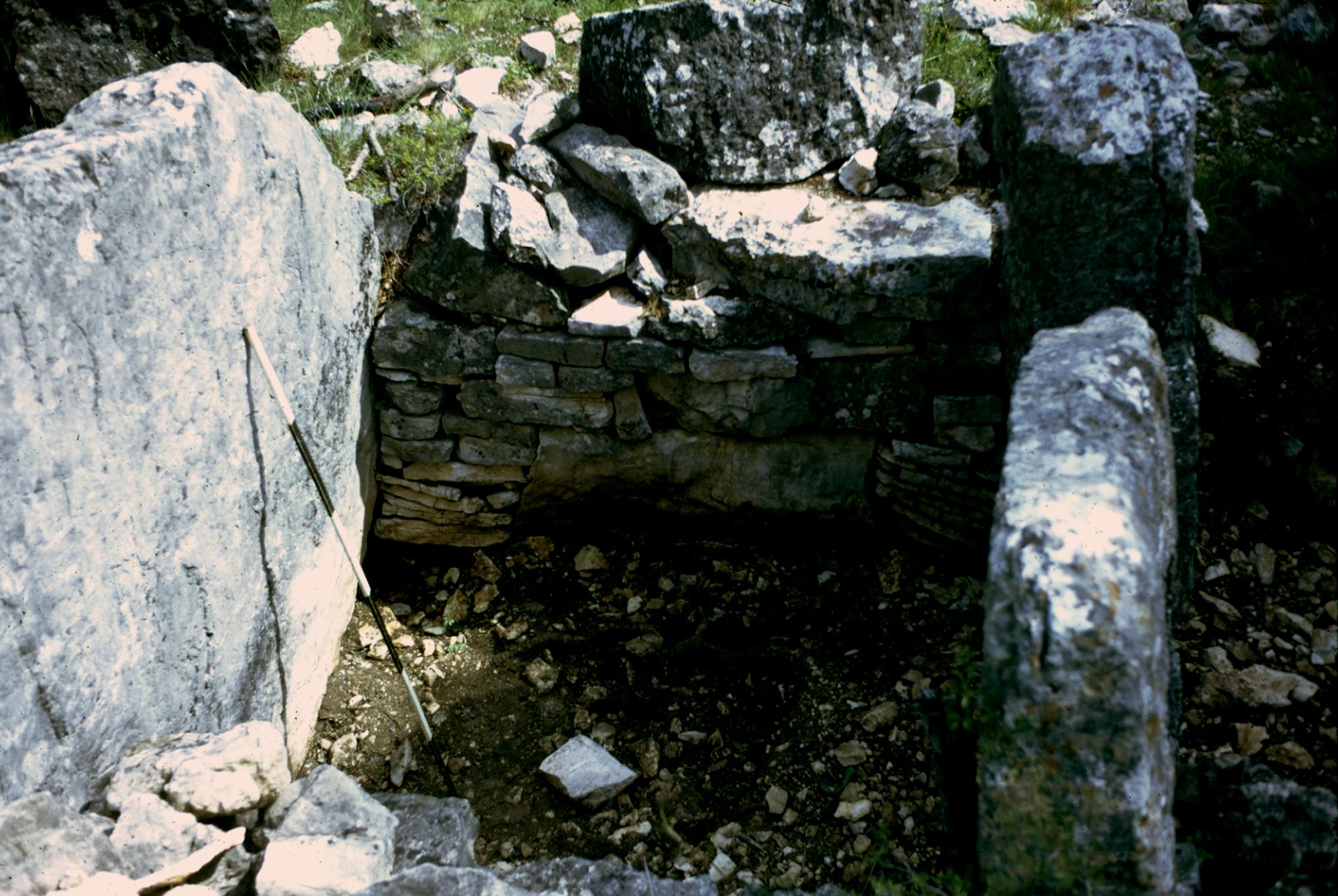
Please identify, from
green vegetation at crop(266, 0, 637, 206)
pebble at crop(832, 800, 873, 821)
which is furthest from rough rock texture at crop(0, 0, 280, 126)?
pebble at crop(832, 800, 873, 821)

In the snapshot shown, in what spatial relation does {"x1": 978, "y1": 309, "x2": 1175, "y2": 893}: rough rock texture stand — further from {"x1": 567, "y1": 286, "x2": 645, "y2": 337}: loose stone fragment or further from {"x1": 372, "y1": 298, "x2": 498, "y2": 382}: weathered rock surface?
{"x1": 372, "y1": 298, "x2": 498, "y2": 382}: weathered rock surface

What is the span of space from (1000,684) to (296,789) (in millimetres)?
1746

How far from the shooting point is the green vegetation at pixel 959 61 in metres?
3.86

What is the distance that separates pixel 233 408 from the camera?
2709 millimetres

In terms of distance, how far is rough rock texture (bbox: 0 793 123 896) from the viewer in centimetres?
188

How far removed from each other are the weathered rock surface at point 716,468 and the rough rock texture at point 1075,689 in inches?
74.3

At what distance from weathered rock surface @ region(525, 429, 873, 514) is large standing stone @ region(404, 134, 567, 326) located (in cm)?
56

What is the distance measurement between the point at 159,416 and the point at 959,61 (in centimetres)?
353

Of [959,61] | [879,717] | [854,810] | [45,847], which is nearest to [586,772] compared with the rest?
[854,810]

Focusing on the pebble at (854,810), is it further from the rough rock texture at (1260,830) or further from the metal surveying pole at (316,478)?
the metal surveying pole at (316,478)

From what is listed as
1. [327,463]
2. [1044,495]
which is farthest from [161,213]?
[1044,495]

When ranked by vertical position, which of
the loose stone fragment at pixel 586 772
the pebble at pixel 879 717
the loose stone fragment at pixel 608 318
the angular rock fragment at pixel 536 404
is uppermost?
the loose stone fragment at pixel 608 318

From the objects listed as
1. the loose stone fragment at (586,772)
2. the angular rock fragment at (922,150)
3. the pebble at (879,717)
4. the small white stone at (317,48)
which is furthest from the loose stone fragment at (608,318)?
the small white stone at (317,48)

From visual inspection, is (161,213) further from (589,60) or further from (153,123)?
(589,60)
